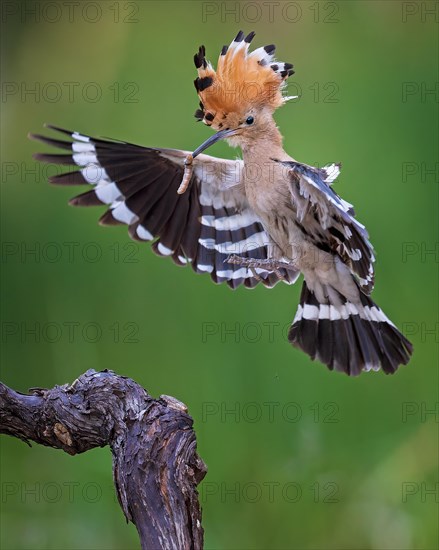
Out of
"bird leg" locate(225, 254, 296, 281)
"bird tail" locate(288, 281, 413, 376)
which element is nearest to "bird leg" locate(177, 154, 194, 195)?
"bird leg" locate(225, 254, 296, 281)

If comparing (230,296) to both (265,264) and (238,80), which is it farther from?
(238,80)

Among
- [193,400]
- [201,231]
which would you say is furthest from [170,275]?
[201,231]

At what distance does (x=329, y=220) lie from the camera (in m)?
2.87

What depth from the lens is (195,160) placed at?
329 centimetres

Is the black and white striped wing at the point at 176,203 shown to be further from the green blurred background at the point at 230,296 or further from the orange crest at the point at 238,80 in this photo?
the green blurred background at the point at 230,296

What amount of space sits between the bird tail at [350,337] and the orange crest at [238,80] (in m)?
0.71

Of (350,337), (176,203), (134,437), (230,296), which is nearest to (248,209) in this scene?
(176,203)

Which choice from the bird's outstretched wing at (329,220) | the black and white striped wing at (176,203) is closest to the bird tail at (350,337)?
the black and white striped wing at (176,203)

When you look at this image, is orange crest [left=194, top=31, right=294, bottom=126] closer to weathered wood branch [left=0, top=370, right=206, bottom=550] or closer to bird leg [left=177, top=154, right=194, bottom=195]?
bird leg [left=177, top=154, right=194, bottom=195]

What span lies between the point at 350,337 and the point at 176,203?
2.69 feet

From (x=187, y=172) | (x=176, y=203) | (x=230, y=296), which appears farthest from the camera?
(x=230, y=296)

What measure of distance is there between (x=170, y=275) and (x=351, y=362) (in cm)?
123

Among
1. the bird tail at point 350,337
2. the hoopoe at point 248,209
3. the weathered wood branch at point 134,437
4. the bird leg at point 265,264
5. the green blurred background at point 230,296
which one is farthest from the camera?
the green blurred background at point 230,296

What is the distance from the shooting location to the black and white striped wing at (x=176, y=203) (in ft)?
10.6
